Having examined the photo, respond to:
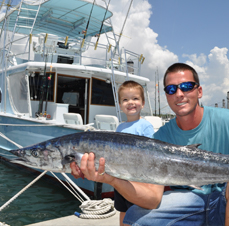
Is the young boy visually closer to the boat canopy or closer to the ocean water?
the ocean water

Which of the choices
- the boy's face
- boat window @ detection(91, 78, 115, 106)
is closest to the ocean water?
the boy's face

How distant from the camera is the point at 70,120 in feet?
23.3

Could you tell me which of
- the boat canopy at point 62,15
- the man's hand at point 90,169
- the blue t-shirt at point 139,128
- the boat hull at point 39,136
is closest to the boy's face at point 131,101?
the blue t-shirt at point 139,128

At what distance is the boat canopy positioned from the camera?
9.41 metres

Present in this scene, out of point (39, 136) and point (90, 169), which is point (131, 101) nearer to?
point (90, 169)

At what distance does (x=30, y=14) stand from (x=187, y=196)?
10.5m

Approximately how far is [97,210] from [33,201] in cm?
226

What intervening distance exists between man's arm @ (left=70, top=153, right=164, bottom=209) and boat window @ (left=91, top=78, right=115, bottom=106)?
6882 millimetres

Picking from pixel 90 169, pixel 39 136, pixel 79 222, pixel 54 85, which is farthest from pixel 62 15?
pixel 90 169

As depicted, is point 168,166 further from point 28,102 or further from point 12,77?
point 12,77

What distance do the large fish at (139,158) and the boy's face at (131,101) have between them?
1221mm

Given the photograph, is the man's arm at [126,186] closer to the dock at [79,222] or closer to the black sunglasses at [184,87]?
the black sunglasses at [184,87]

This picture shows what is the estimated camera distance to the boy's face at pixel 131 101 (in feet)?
10.2

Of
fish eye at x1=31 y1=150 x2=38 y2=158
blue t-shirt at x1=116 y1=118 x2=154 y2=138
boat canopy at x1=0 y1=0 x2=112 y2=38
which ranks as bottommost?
fish eye at x1=31 y1=150 x2=38 y2=158
